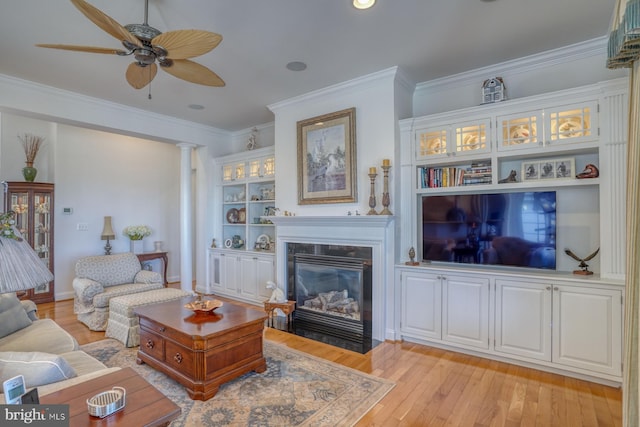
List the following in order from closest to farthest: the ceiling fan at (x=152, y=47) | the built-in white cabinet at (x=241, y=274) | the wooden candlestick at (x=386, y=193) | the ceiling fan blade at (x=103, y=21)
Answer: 1. the ceiling fan blade at (x=103, y=21)
2. the ceiling fan at (x=152, y=47)
3. the wooden candlestick at (x=386, y=193)
4. the built-in white cabinet at (x=241, y=274)

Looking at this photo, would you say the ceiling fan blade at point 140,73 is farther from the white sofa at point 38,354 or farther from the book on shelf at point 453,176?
the book on shelf at point 453,176

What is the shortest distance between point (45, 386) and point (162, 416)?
74cm

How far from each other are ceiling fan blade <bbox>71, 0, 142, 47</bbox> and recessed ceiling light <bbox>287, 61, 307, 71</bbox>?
1.61 metres

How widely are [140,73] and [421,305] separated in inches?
136

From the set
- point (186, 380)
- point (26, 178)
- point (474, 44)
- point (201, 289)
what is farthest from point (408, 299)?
point (26, 178)

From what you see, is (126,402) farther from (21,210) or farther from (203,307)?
(21,210)

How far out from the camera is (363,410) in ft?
7.61

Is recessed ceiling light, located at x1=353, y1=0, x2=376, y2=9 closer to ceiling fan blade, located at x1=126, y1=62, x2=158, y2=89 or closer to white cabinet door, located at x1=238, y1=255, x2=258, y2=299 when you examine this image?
ceiling fan blade, located at x1=126, y1=62, x2=158, y2=89

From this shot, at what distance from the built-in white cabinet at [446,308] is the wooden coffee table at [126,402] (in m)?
2.66

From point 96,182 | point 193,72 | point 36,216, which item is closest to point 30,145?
point 96,182

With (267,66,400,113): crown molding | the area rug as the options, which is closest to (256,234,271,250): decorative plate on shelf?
(267,66,400,113): crown molding

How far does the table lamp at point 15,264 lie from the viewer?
135 centimetres

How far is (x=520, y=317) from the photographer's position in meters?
2.99

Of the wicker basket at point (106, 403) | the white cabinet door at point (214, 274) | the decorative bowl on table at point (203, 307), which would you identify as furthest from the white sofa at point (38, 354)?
the white cabinet door at point (214, 274)
